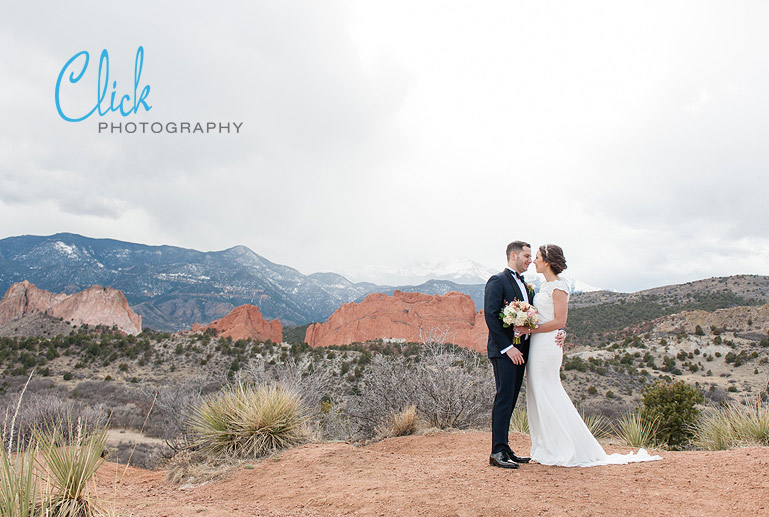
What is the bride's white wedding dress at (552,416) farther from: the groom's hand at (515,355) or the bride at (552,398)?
the groom's hand at (515,355)

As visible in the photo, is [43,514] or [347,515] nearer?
[43,514]

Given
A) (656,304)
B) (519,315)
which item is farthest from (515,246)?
(656,304)

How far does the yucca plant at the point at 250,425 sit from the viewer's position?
6926mm

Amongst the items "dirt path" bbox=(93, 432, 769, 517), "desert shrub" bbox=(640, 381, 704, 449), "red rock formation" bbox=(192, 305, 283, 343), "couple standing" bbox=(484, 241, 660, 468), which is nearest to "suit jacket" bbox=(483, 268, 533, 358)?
"couple standing" bbox=(484, 241, 660, 468)

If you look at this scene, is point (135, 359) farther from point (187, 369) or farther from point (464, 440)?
point (464, 440)

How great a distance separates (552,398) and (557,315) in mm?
962

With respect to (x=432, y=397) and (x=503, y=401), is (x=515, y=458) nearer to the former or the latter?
(x=503, y=401)

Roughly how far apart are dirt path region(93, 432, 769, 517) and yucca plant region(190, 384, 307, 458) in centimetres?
84

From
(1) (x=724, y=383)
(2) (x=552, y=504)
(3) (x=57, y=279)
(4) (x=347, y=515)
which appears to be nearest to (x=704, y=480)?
(2) (x=552, y=504)

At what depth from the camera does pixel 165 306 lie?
93188 mm

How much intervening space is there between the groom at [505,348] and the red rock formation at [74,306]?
218ft

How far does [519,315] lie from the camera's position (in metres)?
4.90

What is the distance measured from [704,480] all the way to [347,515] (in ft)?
11.2

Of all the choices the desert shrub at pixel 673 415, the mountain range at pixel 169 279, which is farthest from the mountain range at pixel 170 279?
the desert shrub at pixel 673 415
